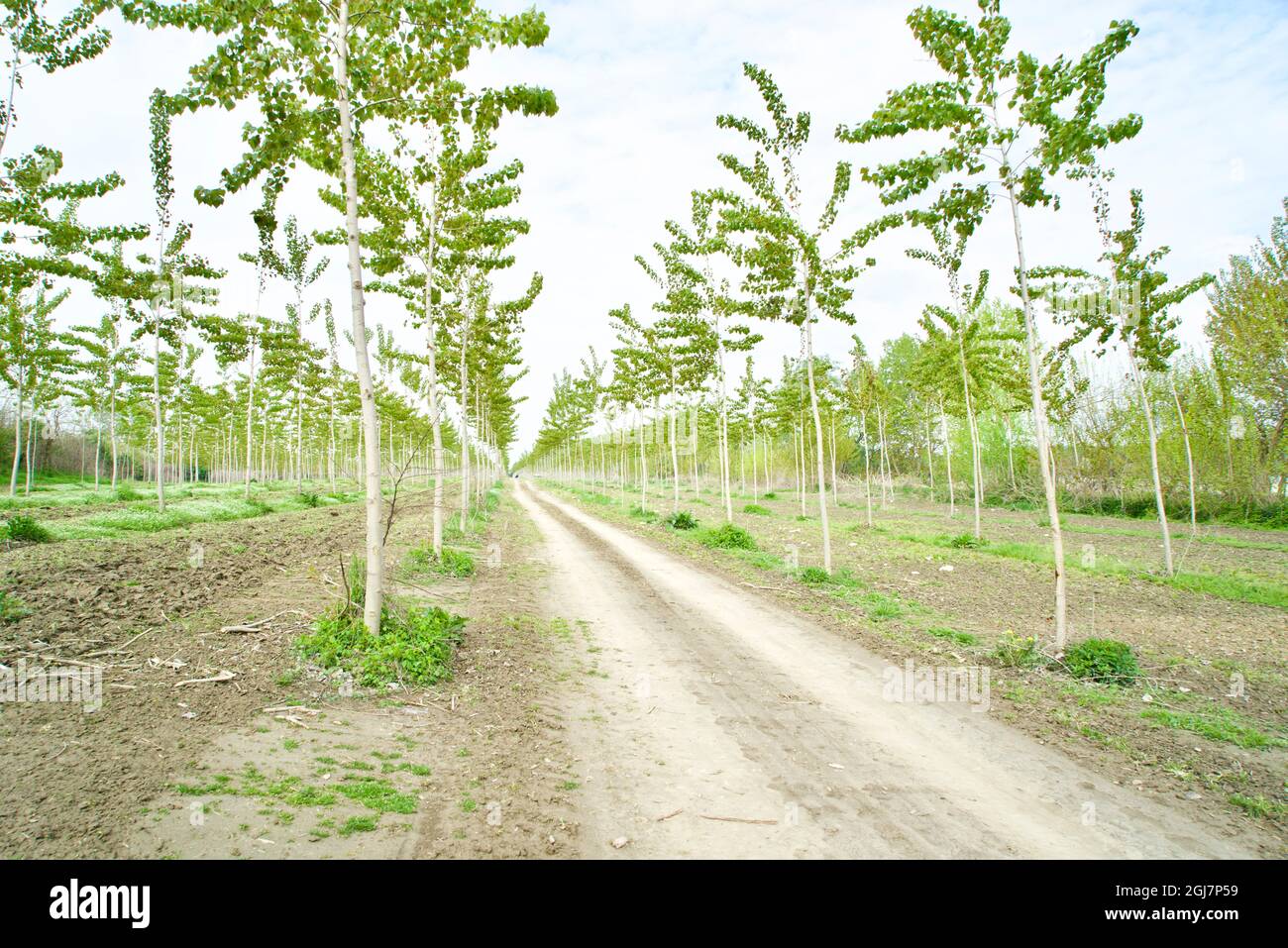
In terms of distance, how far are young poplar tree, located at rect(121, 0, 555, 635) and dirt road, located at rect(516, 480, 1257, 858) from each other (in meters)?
3.20

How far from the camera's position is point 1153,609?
10.1m

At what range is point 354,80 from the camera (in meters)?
6.36

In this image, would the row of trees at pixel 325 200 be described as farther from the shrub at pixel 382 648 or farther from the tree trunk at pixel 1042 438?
the tree trunk at pixel 1042 438

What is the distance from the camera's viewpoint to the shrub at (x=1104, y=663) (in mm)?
6410

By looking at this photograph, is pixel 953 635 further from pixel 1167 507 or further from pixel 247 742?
pixel 1167 507

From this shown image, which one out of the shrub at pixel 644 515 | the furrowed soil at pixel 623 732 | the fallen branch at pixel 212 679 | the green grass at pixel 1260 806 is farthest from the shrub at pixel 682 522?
the green grass at pixel 1260 806

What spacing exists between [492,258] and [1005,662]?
530 inches

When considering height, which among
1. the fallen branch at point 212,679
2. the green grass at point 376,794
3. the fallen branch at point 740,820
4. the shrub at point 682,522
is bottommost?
the fallen branch at point 740,820

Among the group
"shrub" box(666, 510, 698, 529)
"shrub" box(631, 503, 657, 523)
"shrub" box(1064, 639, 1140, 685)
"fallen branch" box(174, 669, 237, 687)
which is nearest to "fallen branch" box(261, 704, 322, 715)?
"fallen branch" box(174, 669, 237, 687)

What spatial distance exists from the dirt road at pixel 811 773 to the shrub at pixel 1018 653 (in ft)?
4.65

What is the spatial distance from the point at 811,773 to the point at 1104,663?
4485 mm

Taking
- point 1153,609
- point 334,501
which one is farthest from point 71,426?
point 1153,609

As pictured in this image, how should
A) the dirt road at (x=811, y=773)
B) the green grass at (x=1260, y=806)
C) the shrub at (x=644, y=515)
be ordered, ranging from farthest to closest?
1. the shrub at (x=644, y=515)
2. the green grass at (x=1260, y=806)
3. the dirt road at (x=811, y=773)
